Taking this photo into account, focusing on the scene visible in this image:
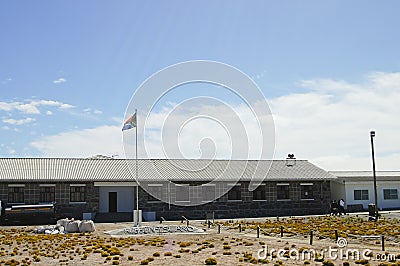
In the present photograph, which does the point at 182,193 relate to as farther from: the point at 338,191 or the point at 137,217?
the point at 338,191

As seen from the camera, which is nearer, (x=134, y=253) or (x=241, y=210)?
(x=134, y=253)

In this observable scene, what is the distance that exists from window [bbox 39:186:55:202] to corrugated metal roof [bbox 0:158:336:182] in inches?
30.3

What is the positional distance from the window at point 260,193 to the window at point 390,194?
1260cm

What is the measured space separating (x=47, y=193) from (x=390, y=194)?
2939 cm

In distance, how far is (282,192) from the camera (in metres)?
39.4

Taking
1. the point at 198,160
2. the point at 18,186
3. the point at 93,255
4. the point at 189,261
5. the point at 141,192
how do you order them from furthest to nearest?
1. the point at 198,160
2. the point at 141,192
3. the point at 18,186
4. the point at 93,255
5. the point at 189,261

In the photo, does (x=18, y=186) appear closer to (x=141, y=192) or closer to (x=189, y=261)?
(x=141, y=192)

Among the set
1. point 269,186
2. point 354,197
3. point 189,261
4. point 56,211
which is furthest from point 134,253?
point 354,197

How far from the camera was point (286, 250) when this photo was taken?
53.3ft

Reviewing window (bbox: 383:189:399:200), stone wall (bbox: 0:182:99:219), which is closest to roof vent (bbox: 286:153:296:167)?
window (bbox: 383:189:399:200)

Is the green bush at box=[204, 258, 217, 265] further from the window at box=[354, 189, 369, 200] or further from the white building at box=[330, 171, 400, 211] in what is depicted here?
the window at box=[354, 189, 369, 200]

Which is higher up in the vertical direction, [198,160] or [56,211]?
[198,160]

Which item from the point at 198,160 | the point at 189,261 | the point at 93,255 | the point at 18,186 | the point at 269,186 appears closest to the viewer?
the point at 189,261

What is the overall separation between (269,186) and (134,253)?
23717 mm
